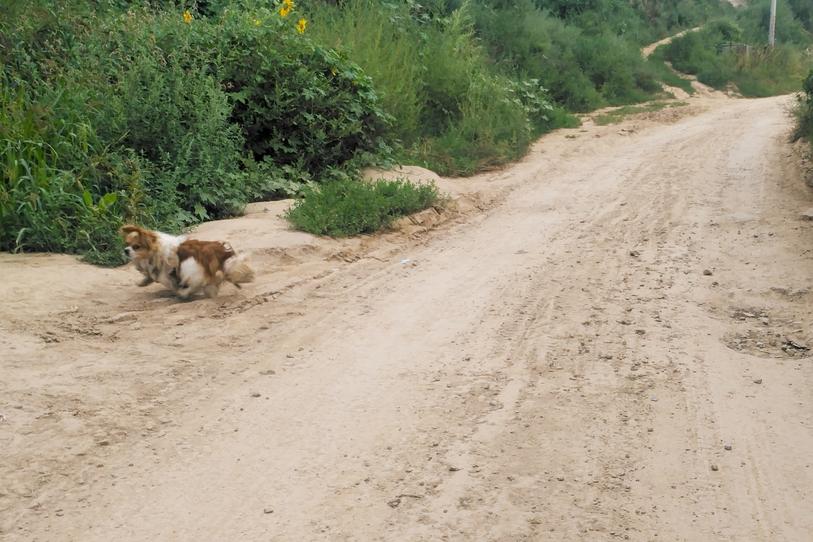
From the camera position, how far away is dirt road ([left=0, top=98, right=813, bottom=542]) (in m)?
4.17

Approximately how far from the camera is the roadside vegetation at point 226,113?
8672 mm

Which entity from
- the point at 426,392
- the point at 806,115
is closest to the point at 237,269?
the point at 426,392

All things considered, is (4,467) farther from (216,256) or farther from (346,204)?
(346,204)

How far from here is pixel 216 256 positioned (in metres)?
7.06

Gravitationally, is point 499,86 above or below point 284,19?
below

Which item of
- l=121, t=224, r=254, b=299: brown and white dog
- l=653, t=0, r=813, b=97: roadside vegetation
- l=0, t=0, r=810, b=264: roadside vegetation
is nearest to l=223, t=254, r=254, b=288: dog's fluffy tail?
l=121, t=224, r=254, b=299: brown and white dog

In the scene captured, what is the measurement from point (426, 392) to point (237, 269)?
239cm

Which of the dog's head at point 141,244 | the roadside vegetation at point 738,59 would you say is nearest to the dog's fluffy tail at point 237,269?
the dog's head at point 141,244

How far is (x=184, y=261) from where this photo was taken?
7074 mm

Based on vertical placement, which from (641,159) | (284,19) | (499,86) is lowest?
(641,159)

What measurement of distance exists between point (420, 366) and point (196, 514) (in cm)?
214

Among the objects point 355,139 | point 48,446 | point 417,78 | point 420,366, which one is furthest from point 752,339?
point 417,78

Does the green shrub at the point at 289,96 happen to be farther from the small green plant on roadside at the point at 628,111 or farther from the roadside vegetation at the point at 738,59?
the roadside vegetation at the point at 738,59

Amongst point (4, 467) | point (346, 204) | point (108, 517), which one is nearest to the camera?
point (108, 517)
